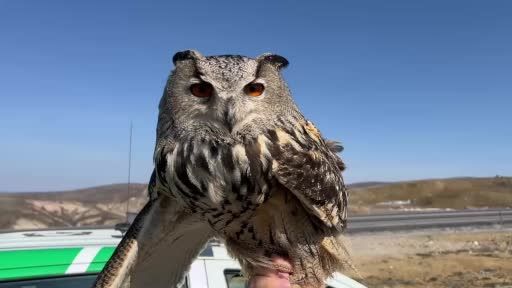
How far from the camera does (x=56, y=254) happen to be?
9.84ft

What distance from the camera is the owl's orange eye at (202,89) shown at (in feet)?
9.29

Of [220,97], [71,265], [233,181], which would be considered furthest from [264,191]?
[71,265]

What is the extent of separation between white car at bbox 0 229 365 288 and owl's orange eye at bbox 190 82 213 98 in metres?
1.03

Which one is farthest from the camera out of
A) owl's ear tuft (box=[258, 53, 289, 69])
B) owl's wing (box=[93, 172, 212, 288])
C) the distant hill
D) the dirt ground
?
the distant hill

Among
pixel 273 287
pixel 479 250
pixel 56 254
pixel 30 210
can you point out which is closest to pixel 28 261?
pixel 56 254

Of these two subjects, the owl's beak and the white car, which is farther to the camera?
the white car

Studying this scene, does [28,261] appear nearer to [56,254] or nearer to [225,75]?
[56,254]

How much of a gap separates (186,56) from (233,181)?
807 mm

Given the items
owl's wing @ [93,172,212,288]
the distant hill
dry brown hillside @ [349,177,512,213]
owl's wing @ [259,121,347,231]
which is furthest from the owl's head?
dry brown hillside @ [349,177,512,213]

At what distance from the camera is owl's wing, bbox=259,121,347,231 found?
2.76 meters

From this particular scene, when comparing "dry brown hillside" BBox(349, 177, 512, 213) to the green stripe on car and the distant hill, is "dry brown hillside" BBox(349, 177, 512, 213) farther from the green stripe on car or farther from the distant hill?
the green stripe on car

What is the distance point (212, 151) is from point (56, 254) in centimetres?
111

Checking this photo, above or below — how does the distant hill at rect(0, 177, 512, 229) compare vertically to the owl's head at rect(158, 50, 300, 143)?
below

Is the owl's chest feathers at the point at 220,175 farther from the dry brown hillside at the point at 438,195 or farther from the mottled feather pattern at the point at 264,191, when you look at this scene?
the dry brown hillside at the point at 438,195
